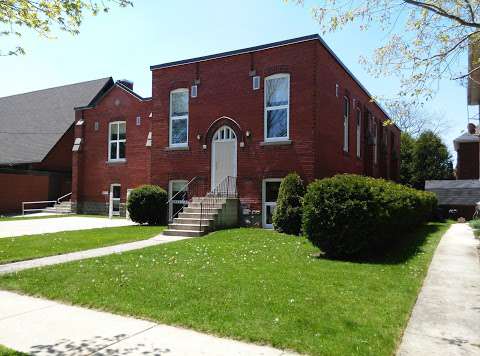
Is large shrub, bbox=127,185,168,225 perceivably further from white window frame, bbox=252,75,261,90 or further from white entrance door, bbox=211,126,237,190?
white window frame, bbox=252,75,261,90

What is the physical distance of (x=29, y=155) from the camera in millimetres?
31031

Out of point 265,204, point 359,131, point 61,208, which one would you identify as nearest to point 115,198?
point 61,208

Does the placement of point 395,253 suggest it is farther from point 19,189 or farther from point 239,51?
point 19,189

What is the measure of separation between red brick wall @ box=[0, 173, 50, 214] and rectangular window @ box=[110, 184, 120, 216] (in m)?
6.99

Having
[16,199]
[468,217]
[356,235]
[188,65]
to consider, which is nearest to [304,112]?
[188,65]

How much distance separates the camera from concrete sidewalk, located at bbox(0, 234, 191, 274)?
9.05 m

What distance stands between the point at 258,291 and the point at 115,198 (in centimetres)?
2141

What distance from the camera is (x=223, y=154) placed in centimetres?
1811

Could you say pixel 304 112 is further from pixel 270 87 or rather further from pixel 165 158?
pixel 165 158

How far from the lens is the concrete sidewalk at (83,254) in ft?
29.7

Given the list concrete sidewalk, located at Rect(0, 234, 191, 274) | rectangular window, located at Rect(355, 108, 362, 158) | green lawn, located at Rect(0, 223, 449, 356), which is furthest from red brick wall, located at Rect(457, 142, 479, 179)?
concrete sidewalk, located at Rect(0, 234, 191, 274)

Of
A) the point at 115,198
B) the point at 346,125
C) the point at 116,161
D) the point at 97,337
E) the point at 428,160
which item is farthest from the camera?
the point at 428,160

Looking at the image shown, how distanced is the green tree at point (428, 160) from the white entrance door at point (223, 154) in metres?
30.6

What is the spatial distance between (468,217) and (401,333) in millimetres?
25360
